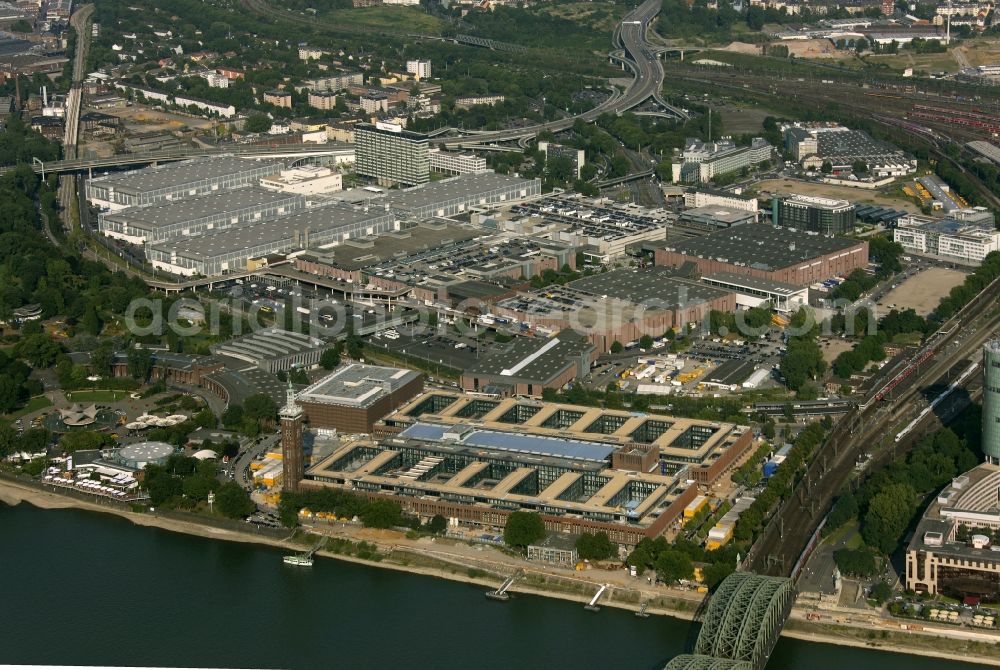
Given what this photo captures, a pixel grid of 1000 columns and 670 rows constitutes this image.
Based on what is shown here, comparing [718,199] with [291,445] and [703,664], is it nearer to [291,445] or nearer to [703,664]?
[291,445]

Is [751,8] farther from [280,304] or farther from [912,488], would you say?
[912,488]

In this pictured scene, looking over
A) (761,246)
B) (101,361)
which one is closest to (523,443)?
(101,361)

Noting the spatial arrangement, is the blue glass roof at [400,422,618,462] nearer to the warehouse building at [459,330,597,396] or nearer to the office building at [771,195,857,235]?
the warehouse building at [459,330,597,396]

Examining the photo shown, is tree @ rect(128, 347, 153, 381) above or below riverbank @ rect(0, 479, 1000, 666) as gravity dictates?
above

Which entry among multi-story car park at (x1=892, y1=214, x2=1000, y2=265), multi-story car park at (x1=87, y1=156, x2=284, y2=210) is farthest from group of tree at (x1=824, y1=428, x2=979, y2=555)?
multi-story car park at (x1=87, y1=156, x2=284, y2=210)

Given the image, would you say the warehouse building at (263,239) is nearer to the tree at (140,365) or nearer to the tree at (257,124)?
the tree at (140,365)
